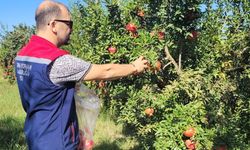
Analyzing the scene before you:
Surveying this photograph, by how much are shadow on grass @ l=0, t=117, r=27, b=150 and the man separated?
3378 millimetres

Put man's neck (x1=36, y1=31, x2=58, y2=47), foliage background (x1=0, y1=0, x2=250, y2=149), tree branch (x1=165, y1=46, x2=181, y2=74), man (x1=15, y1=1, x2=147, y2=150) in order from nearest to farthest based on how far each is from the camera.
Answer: man (x1=15, y1=1, x2=147, y2=150) < man's neck (x1=36, y1=31, x2=58, y2=47) < foliage background (x1=0, y1=0, x2=250, y2=149) < tree branch (x1=165, y1=46, x2=181, y2=74)

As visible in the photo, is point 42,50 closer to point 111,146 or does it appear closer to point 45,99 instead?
point 45,99

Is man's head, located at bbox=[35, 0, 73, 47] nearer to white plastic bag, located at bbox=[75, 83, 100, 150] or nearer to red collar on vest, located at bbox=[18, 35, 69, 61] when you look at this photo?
red collar on vest, located at bbox=[18, 35, 69, 61]

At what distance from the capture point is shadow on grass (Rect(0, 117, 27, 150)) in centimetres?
638

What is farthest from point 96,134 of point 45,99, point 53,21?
point 53,21

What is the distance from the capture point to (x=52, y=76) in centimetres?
286

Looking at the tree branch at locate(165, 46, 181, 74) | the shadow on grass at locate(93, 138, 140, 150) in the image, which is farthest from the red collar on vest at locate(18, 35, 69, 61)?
the shadow on grass at locate(93, 138, 140, 150)

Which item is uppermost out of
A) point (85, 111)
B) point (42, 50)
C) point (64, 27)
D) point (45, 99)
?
point (64, 27)

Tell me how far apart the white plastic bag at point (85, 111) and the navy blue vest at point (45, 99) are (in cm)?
28

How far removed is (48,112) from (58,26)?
0.60 m

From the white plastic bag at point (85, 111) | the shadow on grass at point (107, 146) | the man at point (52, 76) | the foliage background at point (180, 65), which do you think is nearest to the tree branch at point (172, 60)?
the foliage background at point (180, 65)

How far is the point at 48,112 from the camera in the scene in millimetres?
2957

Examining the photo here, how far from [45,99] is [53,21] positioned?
0.54m

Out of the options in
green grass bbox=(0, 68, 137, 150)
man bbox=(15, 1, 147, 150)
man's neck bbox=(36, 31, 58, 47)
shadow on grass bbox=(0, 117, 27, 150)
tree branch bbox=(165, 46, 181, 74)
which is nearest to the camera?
man bbox=(15, 1, 147, 150)
